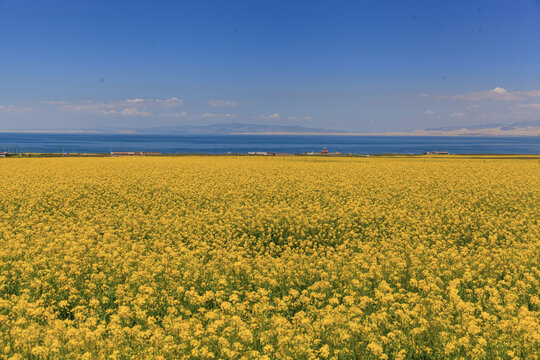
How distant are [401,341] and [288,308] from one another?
2.56 metres

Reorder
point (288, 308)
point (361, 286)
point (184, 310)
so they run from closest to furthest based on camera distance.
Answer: point (184, 310) < point (288, 308) < point (361, 286)

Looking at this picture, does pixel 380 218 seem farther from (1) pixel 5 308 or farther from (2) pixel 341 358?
(1) pixel 5 308

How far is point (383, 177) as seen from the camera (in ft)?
102

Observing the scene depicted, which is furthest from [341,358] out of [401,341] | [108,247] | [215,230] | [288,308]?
[215,230]

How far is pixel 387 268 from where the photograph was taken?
9773 mm

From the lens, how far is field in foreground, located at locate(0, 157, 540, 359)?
589 centimetres

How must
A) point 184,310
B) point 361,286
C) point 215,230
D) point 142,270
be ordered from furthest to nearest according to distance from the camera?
point 215,230
point 142,270
point 361,286
point 184,310

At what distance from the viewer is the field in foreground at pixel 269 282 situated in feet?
19.3

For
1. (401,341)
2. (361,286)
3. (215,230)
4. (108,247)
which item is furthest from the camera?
(215,230)

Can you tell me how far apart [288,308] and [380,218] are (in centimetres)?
968

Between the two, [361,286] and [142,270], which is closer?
[361,286]

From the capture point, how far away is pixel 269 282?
881 cm

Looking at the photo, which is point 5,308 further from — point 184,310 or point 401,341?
point 401,341

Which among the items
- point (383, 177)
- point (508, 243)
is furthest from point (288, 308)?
point (383, 177)
